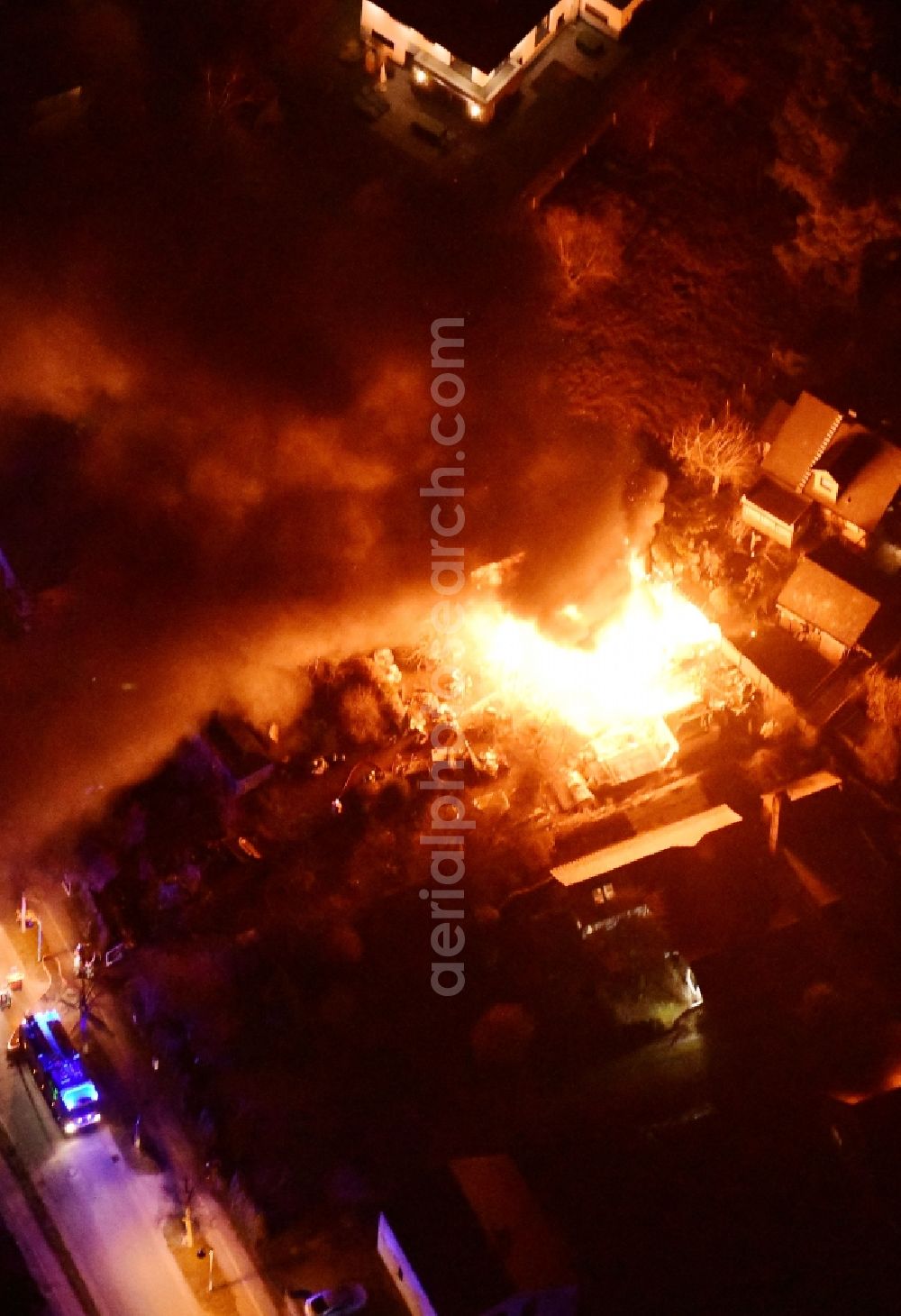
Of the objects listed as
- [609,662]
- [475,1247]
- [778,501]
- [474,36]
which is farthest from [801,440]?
[475,1247]

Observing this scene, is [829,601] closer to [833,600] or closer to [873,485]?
[833,600]

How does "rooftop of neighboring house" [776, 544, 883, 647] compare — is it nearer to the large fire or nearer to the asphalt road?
the large fire

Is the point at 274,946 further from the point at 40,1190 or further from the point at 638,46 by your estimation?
the point at 638,46

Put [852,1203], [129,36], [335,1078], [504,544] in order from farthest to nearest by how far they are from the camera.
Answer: [129,36]
[504,544]
[335,1078]
[852,1203]

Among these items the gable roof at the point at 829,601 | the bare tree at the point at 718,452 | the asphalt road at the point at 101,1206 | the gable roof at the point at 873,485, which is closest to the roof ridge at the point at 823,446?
the gable roof at the point at 873,485

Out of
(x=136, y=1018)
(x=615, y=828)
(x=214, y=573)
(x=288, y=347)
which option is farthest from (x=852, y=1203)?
(x=288, y=347)
